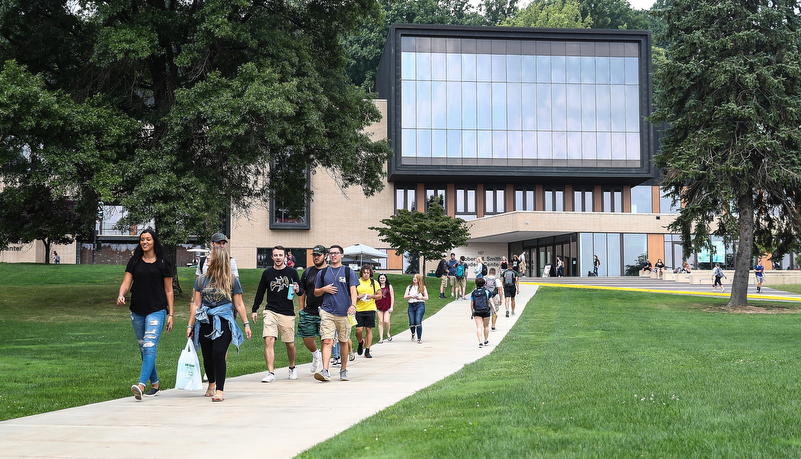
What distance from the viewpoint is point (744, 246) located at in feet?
92.3

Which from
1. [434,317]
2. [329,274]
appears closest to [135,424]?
[329,274]

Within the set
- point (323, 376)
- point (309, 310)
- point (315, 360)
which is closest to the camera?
point (323, 376)

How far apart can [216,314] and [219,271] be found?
476mm

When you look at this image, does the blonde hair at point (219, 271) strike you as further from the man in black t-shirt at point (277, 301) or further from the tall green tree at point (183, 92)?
the tall green tree at point (183, 92)

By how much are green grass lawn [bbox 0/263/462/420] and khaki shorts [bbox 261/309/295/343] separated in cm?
148

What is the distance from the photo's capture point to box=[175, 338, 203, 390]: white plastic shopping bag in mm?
7871

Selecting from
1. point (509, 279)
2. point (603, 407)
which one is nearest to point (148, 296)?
point (603, 407)

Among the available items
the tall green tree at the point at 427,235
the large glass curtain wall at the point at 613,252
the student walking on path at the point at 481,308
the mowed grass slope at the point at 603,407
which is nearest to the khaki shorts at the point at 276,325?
the mowed grass slope at the point at 603,407

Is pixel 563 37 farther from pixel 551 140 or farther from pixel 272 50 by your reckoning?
pixel 272 50

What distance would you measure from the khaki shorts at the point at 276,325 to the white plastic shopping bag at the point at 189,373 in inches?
59.0

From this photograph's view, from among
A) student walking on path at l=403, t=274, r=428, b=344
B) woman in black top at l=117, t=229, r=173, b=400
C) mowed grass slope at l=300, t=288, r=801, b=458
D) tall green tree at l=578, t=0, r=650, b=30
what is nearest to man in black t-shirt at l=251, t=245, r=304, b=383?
woman in black top at l=117, t=229, r=173, b=400

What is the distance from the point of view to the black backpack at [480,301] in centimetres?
1493

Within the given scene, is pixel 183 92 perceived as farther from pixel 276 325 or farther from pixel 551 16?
pixel 551 16

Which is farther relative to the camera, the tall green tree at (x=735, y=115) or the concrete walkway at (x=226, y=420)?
the tall green tree at (x=735, y=115)
